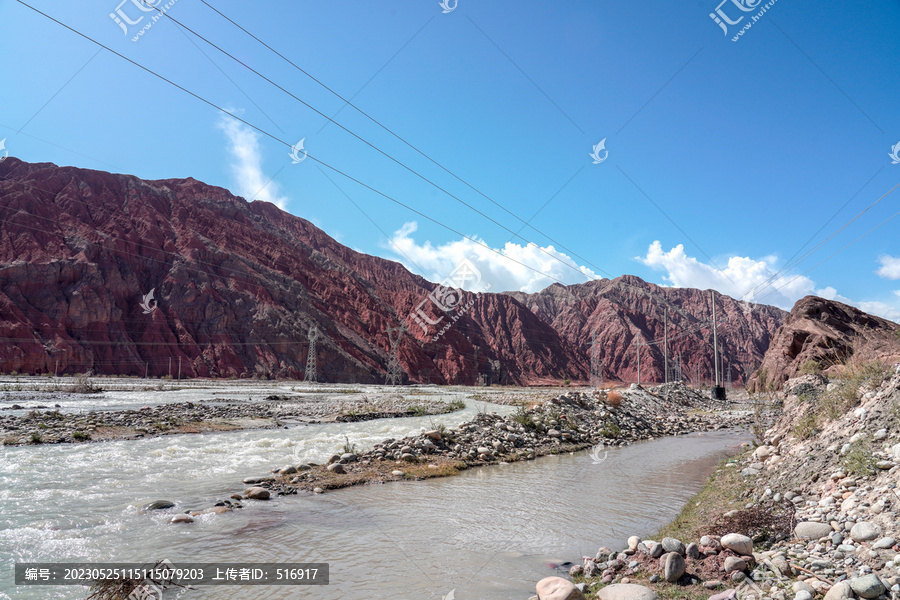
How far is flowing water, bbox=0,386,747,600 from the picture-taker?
5891 millimetres

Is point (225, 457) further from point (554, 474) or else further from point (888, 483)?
point (888, 483)

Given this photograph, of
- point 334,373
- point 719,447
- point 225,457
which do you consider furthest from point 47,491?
point 334,373

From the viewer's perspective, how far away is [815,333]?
31.6 m

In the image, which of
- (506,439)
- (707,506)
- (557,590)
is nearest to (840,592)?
(557,590)

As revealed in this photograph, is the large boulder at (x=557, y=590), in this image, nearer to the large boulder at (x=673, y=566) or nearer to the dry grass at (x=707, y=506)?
the large boulder at (x=673, y=566)

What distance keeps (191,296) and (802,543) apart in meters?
94.8

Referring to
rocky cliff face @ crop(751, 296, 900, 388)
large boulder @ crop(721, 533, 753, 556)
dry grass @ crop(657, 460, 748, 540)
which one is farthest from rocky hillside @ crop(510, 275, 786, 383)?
large boulder @ crop(721, 533, 753, 556)

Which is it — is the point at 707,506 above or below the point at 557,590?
below

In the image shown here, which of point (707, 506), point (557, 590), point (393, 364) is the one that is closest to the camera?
A: point (557, 590)

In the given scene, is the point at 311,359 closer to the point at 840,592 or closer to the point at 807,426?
the point at 807,426

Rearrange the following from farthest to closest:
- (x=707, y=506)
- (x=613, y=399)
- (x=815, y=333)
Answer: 1. (x=815, y=333)
2. (x=613, y=399)
3. (x=707, y=506)

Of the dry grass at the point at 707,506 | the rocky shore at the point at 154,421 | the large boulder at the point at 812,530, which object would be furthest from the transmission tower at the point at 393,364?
the large boulder at the point at 812,530
